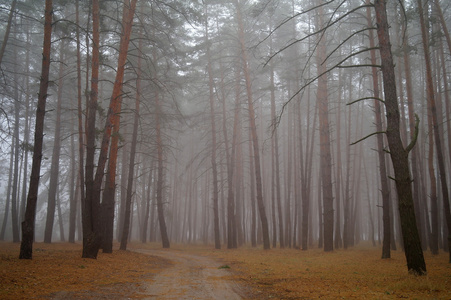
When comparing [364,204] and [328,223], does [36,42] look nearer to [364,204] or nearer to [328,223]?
[328,223]

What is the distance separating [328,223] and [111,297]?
13380 mm

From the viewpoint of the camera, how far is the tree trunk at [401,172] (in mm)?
6648

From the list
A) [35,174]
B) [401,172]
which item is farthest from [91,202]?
[401,172]

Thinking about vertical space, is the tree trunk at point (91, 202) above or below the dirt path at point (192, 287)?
above

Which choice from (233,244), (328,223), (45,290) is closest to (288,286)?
(45,290)

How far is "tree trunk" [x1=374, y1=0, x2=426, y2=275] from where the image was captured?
6648 mm

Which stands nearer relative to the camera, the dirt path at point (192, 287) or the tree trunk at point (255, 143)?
the dirt path at point (192, 287)

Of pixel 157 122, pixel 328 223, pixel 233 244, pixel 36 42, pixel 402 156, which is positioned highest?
pixel 36 42

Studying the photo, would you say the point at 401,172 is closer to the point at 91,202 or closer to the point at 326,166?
the point at 91,202

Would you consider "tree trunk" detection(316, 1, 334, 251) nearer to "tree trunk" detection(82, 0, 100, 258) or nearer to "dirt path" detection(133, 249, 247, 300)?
"dirt path" detection(133, 249, 247, 300)

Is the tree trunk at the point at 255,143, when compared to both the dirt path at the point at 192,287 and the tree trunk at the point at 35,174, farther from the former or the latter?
the tree trunk at the point at 35,174

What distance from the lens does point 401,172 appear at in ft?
22.4

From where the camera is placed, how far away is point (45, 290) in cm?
560

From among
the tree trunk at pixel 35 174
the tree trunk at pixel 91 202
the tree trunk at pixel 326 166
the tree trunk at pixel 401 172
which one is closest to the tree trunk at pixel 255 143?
the tree trunk at pixel 326 166
